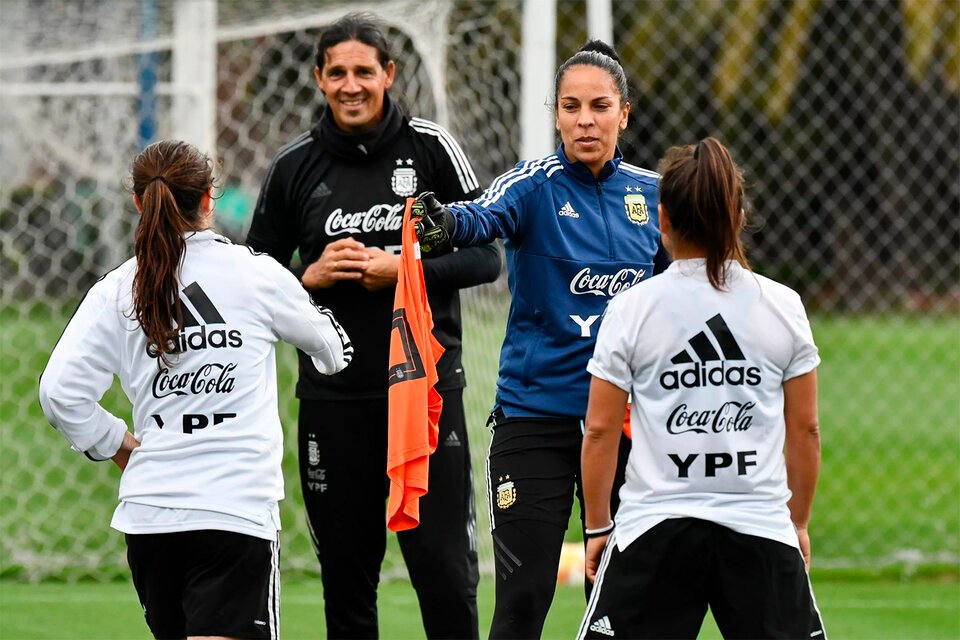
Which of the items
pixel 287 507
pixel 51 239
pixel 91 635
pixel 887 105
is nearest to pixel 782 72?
pixel 887 105

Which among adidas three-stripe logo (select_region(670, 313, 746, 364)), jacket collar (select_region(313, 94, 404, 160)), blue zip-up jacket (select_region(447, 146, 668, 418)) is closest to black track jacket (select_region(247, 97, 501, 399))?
jacket collar (select_region(313, 94, 404, 160))

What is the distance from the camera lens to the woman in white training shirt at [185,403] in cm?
314

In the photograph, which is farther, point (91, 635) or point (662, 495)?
point (91, 635)

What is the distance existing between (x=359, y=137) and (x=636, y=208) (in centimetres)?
99

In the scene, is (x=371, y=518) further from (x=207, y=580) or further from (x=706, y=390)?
(x=706, y=390)

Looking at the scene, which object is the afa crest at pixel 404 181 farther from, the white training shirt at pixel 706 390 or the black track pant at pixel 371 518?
the white training shirt at pixel 706 390

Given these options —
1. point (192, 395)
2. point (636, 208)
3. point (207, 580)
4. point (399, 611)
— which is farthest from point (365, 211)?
point (399, 611)

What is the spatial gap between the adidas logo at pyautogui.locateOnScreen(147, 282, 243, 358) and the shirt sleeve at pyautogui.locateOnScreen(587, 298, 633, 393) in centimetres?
90

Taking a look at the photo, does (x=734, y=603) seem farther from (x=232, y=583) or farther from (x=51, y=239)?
(x=51, y=239)

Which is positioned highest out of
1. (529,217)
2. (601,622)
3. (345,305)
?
(529,217)

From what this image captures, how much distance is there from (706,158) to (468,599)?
1858 mm

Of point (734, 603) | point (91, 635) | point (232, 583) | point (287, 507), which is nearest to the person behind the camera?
point (734, 603)

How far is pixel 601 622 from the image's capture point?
2887 millimetres

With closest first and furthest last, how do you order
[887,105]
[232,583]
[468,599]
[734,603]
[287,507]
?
1. [734,603]
2. [232,583]
3. [468,599]
4. [287,507]
5. [887,105]
